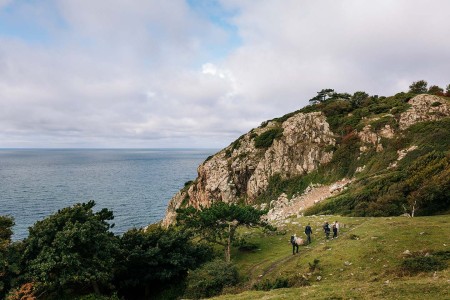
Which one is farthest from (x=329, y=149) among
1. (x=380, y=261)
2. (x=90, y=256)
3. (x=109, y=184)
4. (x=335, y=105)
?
(x=109, y=184)

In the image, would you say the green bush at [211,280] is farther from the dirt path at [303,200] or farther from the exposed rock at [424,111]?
the exposed rock at [424,111]

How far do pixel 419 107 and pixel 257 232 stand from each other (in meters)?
49.1

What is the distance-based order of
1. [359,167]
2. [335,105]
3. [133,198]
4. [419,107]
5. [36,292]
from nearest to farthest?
[36,292], [359,167], [419,107], [335,105], [133,198]

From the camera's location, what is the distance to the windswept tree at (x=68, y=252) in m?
22.6

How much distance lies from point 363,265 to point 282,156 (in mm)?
49881

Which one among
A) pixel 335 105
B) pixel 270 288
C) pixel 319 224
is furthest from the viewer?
pixel 335 105

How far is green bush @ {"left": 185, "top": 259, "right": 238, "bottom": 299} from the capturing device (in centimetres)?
2358

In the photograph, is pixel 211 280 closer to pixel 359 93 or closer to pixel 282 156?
pixel 282 156

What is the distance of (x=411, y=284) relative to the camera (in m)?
15.3

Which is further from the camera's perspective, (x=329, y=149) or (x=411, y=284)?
(x=329, y=149)

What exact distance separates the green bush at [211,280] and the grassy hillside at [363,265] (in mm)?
1099

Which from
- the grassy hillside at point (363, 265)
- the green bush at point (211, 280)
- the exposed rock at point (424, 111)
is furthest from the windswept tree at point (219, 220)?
the exposed rock at point (424, 111)

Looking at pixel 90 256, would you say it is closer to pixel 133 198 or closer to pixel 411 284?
pixel 411 284

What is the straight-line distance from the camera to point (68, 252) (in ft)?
75.9
